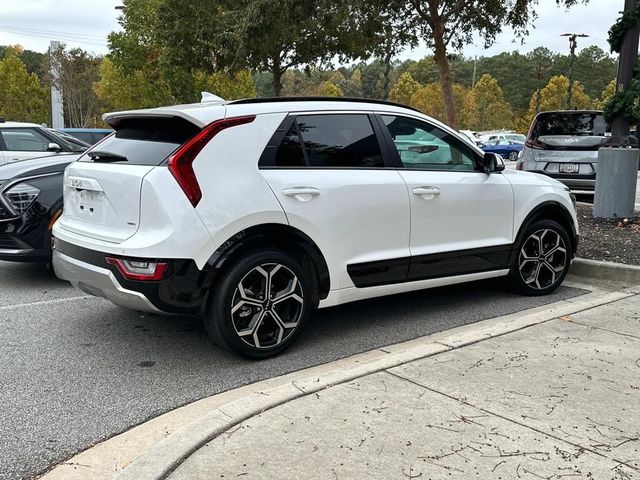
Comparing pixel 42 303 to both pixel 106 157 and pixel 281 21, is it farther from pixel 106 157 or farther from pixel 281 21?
pixel 281 21

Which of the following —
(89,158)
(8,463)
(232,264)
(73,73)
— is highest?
(73,73)

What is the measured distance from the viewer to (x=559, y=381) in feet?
12.1

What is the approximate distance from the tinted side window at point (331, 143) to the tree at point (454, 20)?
873 cm

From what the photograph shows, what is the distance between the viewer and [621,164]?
326 inches

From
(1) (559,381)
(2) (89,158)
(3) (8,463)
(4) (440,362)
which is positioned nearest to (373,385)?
(4) (440,362)

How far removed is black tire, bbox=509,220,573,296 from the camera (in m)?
5.72

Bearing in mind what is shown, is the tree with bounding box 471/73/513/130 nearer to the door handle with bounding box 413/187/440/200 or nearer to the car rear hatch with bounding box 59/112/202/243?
the door handle with bounding box 413/187/440/200

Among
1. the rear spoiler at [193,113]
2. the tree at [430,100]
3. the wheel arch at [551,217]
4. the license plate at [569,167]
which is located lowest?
the wheel arch at [551,217]

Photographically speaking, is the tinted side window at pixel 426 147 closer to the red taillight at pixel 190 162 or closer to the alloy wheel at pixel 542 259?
the alloy wheel at pixel 542 259

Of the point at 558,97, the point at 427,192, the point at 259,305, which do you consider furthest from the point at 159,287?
the point at 558,97

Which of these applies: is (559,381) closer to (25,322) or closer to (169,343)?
(169,343)

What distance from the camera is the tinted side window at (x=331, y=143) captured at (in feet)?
14.4

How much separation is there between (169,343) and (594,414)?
9.48 ft

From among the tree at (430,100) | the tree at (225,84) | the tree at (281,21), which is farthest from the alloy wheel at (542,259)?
the tree at (430,100)
